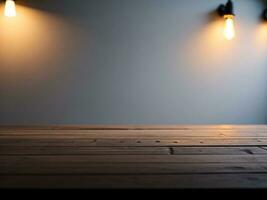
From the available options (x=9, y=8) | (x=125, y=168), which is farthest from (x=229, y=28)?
(x=125, y=168)

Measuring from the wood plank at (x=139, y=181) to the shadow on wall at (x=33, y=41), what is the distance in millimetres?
1758

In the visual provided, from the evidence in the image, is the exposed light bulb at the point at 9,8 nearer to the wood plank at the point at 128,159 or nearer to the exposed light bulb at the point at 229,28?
the exposed light bulb at the point at 229,28

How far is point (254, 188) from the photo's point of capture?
0.60 m

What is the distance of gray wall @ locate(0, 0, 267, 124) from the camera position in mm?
2303

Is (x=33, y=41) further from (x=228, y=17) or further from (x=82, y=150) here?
(x=82, y=150)

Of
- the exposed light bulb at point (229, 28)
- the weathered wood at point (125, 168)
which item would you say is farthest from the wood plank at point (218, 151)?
the exposed light bulb at point (229, 28)

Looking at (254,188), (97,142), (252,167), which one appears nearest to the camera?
(254,188)

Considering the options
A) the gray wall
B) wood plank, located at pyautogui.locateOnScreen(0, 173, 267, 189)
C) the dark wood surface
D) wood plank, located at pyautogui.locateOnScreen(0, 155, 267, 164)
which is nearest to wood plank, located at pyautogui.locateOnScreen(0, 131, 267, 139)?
the dark wood surface

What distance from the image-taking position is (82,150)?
919 mm

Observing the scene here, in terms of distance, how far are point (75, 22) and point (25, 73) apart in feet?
1.72

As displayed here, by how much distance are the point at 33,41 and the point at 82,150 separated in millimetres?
1607

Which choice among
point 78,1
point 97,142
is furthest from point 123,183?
point 78,1

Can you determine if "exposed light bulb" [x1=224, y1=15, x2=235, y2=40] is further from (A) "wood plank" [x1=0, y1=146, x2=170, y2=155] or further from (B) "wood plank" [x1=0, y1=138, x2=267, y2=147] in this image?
(A) "wood plank" [x1=0, y1=146, x2=170, y2=155]

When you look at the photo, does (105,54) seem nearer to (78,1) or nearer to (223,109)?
(78,1)
